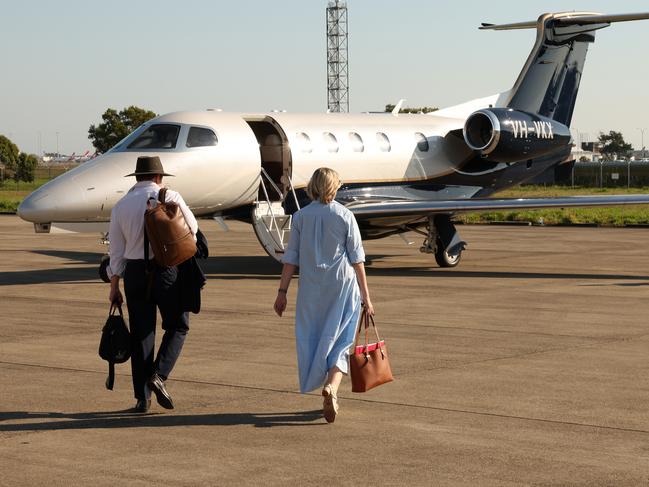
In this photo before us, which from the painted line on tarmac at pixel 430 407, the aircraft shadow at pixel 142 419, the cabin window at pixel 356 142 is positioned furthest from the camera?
the cabin window at pixel 356 142

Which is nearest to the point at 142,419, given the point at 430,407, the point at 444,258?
the point at 430,407

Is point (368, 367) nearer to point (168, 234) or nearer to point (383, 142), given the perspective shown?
point (168, 234)

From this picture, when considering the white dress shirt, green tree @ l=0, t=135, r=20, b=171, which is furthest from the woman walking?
green tree @ l=0, t=135, r=20, b=171

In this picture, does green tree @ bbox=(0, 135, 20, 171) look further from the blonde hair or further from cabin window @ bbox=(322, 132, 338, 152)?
the blonde hair

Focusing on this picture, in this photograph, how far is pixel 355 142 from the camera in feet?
73.4

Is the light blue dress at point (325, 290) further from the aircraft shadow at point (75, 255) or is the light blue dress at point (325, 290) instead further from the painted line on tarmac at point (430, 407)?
the aircraft shadow at point (75, 255)

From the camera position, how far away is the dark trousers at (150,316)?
8.68m

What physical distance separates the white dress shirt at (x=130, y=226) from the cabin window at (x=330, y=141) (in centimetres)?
1310

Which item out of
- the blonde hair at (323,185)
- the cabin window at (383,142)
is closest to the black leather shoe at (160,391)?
the blonde hair at (323,185)

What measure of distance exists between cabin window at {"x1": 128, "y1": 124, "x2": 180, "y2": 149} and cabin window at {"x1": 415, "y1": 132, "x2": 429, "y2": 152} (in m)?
5.51

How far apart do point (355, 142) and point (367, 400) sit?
533 inches

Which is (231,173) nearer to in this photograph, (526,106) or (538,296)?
(538,296)

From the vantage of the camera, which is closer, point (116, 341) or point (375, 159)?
point (116, 341)

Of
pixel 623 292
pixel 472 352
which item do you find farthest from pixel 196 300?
pixel 623 292
